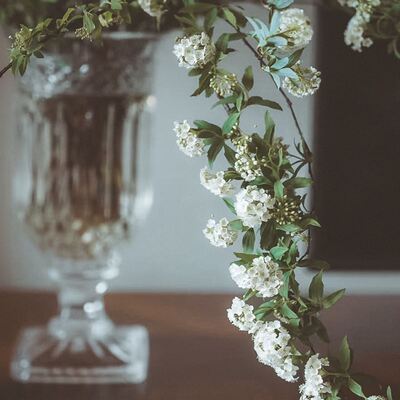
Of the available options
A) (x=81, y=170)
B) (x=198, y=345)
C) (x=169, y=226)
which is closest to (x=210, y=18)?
(x=81, y=170)

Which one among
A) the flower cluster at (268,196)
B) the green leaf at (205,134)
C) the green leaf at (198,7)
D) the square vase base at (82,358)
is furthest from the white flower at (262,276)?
the square vase base at (82,358)

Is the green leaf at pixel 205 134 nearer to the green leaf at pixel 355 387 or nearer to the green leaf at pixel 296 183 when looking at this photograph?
the green leaf at pixel 296 183

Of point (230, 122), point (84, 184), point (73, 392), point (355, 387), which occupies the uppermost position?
point (230, 122)

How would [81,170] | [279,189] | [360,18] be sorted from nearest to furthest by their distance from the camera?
[279,189], [360,18], [81,170]

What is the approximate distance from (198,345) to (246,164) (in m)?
0.55

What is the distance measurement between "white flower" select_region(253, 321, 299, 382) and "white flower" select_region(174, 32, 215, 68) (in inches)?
8.2

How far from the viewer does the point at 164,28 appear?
3.40 feet

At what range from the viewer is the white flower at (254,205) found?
67 cm

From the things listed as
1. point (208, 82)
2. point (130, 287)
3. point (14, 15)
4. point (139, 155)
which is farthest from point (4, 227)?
point (208, 82)

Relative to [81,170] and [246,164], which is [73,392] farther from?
[246,164]

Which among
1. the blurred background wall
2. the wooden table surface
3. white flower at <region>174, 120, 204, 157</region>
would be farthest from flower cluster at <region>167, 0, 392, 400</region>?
the blurred background wall

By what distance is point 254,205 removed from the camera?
2.20 ft

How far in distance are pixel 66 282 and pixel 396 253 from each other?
558 mm

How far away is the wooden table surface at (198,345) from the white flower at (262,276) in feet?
1.10
